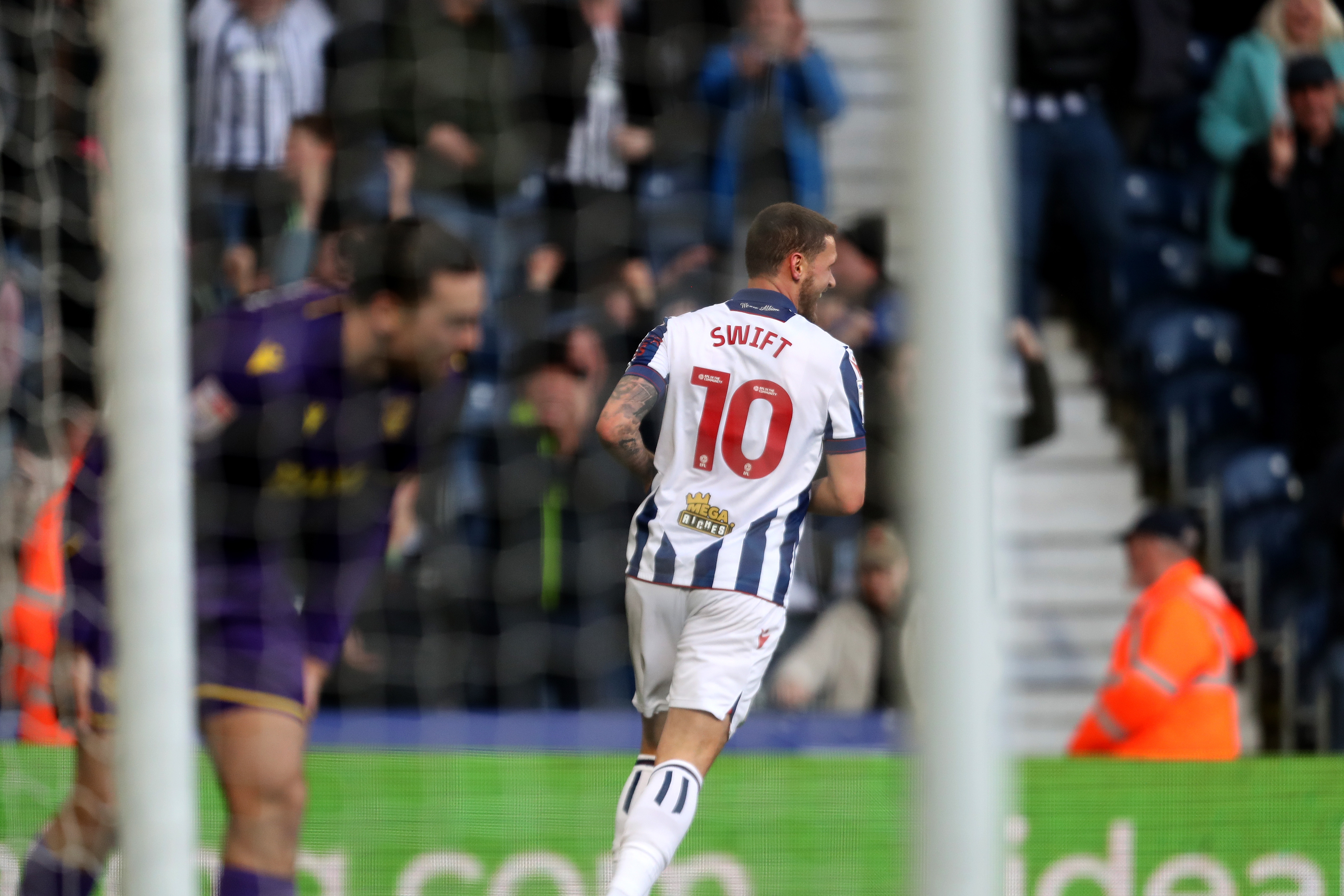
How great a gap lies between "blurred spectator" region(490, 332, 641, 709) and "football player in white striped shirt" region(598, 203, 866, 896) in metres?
1.66

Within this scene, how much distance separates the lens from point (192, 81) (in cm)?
516

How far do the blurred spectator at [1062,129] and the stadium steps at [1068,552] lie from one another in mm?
707

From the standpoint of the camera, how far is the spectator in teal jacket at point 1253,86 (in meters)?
6.00

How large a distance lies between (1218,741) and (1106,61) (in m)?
2.64

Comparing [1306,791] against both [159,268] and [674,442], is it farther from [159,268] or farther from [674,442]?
[159,268]

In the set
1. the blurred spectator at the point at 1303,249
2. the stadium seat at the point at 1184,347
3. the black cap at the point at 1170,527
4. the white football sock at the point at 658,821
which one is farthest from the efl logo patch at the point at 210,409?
the blurred spectator at the point at 1303,249

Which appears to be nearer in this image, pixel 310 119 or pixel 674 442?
pixel 674 442

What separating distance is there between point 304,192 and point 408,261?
2195 mm

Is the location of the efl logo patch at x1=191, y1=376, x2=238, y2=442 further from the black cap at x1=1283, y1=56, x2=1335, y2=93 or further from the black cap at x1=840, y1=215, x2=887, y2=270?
the black cap at x1=1283, y1=56, x2=1335, y2=93

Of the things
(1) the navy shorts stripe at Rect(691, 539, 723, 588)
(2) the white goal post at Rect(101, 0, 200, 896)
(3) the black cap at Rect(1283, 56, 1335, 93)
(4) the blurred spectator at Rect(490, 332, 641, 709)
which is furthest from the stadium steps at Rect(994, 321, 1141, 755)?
(2) the white goal post at Rect(101, 0, 200, 896)

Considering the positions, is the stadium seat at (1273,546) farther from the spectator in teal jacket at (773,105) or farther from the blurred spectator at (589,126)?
the blurred spectator at (589,126)

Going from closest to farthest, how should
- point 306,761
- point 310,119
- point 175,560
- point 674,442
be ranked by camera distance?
point 175,560 → point 674,442 → point 306,761 → point 310,119

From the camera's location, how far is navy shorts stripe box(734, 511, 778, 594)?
277 centimetres

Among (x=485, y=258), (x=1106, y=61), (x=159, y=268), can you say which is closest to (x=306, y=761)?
(x=485, y=258)
